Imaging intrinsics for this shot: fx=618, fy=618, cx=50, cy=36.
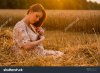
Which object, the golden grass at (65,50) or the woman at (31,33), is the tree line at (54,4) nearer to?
the woman at (31,33)

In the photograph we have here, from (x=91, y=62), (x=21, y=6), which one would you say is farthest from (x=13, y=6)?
(x=91, y=62)

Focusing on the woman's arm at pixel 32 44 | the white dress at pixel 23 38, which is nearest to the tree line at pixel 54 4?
the white dress at pixel 23 38

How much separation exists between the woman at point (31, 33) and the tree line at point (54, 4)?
0.21ft

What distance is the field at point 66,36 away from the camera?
5582 millimetres

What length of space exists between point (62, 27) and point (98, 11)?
36cm

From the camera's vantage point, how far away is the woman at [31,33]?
18.3ft

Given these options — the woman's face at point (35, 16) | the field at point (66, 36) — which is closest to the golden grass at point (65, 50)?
the field at point (66, 36)

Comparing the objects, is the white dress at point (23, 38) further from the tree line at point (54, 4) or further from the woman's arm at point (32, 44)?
the tree line at point (54, 4)

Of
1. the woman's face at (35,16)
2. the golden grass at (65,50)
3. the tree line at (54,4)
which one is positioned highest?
the tree line at (54,4)

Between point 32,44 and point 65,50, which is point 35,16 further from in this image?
point 65,50

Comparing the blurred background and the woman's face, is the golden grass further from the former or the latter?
the woman's face

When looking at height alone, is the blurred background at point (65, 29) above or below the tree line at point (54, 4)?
below

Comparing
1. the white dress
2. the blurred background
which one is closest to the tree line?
the blurred background

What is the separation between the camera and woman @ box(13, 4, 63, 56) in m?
5.57
